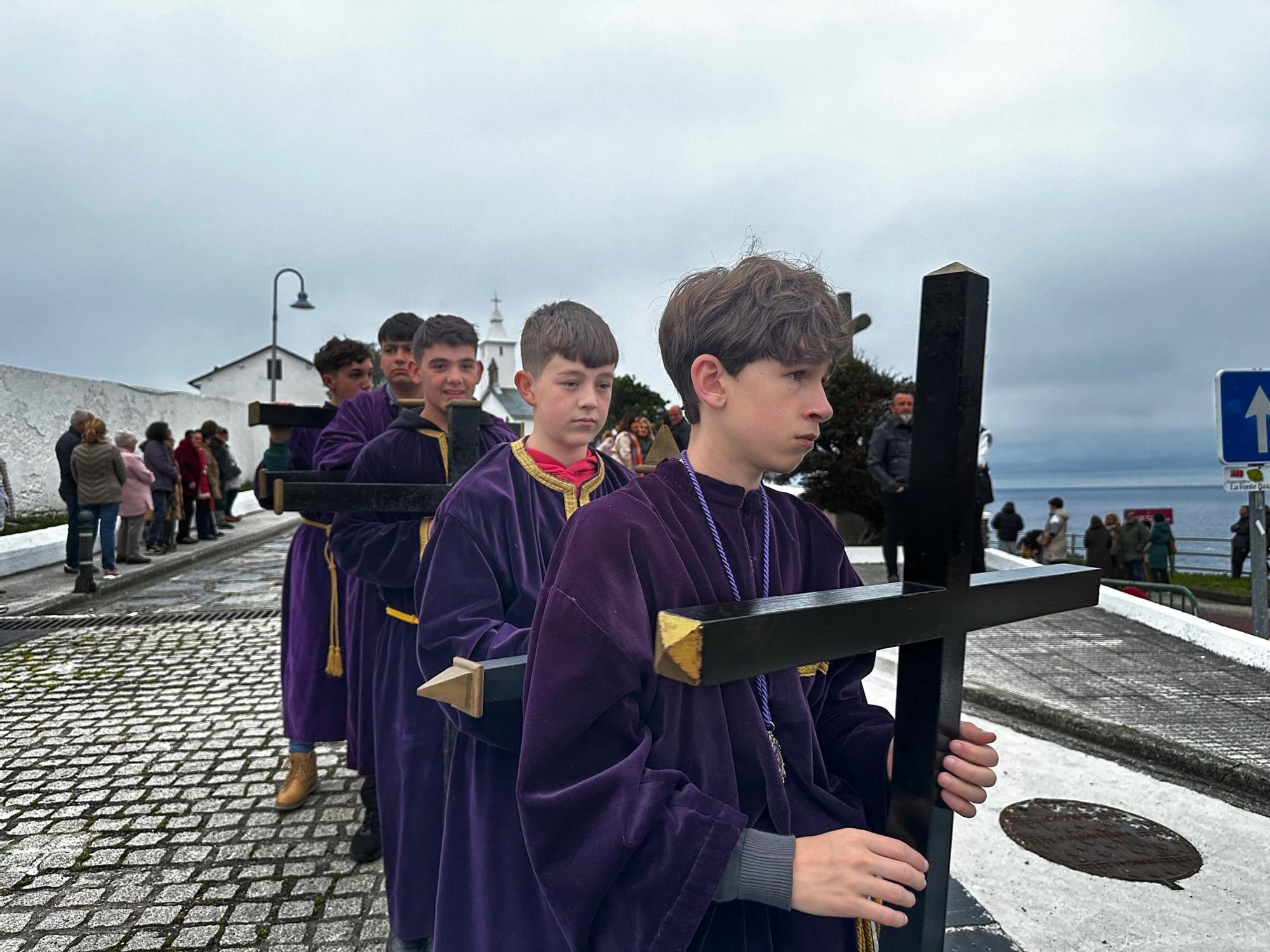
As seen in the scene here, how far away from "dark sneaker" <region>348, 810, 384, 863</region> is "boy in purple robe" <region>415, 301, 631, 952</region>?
185cm

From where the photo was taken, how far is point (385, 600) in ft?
9.96

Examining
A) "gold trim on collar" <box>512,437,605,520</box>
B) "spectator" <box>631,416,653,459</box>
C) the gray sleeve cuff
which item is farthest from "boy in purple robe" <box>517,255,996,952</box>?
"spectator" <box>631,416,653,459</box>

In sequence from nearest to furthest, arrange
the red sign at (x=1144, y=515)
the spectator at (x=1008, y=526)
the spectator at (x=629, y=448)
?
the spectator at (x=629, y=448) < the red sign at (x=1144, y=515) < the spectator at (x=1008, y=526)

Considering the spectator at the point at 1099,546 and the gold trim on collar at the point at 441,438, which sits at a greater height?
the gold trim on collar at the point at 441,438

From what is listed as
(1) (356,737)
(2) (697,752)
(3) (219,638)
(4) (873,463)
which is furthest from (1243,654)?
(3) (219,638)

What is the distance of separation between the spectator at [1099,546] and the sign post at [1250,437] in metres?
12.5

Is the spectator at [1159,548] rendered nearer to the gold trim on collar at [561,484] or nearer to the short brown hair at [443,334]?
the short brown hair at [443,334]

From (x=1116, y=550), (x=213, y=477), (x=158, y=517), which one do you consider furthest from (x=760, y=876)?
(x=1116, y=550)

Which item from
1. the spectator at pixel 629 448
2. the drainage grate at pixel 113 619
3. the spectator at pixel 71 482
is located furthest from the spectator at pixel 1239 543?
the spectator at pixel 71 482

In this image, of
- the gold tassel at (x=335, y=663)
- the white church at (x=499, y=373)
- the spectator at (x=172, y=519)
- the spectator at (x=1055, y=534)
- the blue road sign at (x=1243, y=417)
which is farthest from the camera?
the white church at (x=499, y=373)

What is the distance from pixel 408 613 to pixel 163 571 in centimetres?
1112

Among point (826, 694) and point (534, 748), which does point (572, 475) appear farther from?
point (534, 748)

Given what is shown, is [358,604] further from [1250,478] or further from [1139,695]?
[1250,478]

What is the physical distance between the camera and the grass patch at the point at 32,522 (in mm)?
13828
